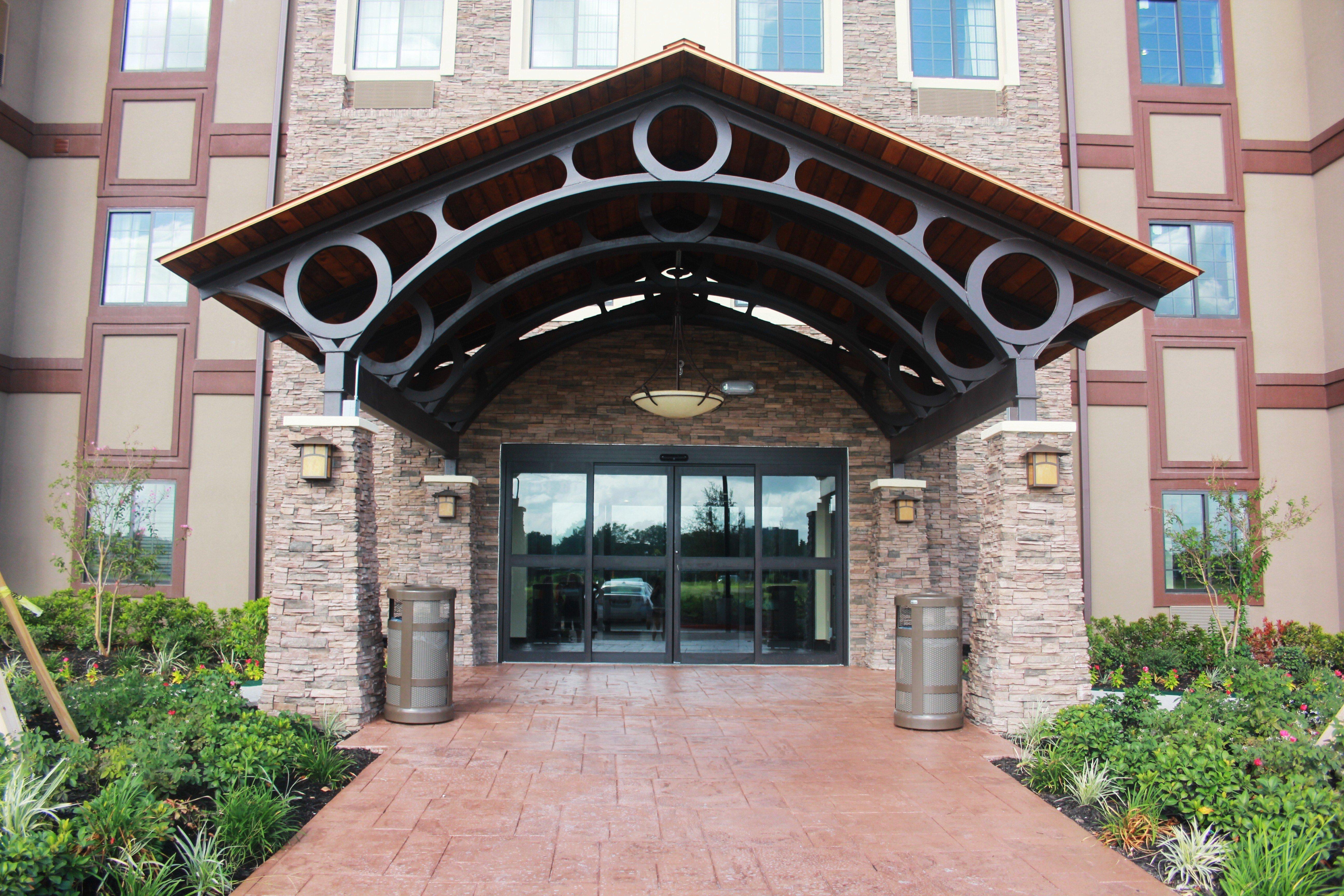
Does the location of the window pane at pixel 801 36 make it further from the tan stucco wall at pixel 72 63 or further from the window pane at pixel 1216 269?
the tan stucco wall at pixel 72 63

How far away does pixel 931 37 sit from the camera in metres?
12.6

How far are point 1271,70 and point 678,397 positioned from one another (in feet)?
33.3

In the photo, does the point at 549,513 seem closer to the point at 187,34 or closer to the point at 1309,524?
the point at 187,34

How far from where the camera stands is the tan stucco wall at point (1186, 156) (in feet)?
41.3

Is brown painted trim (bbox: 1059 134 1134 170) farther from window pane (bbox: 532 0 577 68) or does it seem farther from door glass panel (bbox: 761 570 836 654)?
window pane (bbox: 532 0 577 68)

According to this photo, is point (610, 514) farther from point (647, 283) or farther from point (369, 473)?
point (369, 473)

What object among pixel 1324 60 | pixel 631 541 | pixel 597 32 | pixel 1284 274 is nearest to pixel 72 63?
pixel 597 32

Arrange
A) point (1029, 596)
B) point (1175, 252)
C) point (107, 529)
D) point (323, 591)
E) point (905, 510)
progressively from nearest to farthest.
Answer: point (323, 591) < point (1029, 596) < point (107, 529) < point (905, 510) < point (1175, 252)

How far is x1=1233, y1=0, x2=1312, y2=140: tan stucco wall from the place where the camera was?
12758 millimetres

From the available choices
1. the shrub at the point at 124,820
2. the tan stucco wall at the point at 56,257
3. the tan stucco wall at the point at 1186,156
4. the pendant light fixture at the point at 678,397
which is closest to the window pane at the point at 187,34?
the tan stucco wall at the point at 56,257

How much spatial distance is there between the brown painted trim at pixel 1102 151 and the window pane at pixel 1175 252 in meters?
1.01

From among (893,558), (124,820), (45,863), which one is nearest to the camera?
(45,863)

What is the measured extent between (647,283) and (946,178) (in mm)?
3987

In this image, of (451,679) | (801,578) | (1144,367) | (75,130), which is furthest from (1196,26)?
(75,130)
